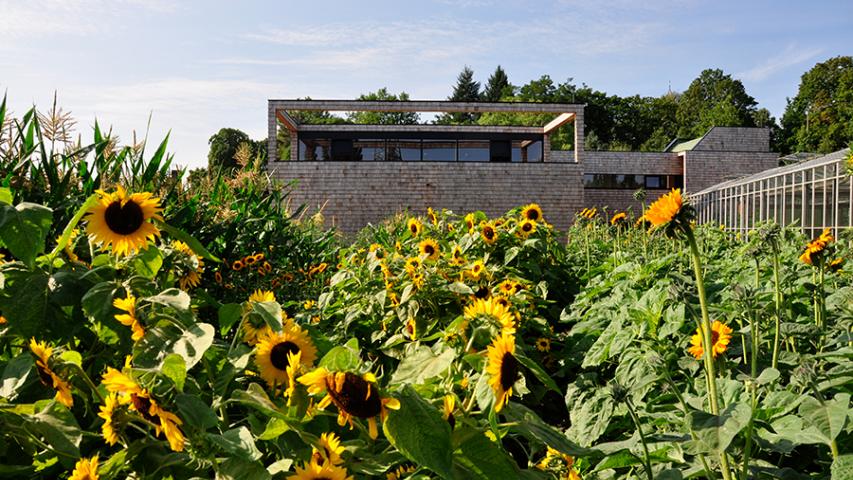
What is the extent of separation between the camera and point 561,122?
17562 mm

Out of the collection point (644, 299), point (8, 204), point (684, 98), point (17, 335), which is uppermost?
point (684, 98)

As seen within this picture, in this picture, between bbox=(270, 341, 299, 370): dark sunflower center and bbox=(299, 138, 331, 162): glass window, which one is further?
bbox=(299, 138, 331, 162): glass window

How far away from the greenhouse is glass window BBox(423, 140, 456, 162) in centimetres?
832

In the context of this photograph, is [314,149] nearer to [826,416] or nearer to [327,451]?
[826,416]

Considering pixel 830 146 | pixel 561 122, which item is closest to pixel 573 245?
pixel 561 122

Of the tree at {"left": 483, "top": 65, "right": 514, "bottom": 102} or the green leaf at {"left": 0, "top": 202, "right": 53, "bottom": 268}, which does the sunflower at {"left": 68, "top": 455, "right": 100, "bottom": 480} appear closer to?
the green leaf at {"left": 0, "top": 202, "right": 53, "bottom": 268}

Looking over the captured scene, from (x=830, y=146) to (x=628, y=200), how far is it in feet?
52.8

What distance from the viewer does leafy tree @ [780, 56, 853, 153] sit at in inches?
1273

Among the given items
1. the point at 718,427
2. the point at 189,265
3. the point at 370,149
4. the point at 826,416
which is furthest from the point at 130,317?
the point at 370,149

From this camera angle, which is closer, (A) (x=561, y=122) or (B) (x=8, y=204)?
(B) (x=8, y=204)

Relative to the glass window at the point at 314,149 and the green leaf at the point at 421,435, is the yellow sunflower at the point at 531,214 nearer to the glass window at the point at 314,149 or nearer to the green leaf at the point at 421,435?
the green leaf at the point at 421,435

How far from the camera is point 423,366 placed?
3.05ft

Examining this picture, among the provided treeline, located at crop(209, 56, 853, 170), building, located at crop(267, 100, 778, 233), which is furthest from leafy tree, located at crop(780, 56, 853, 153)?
building, located at crop(267, 100, 778, 233)

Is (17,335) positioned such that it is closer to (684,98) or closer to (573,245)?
(573,245)
